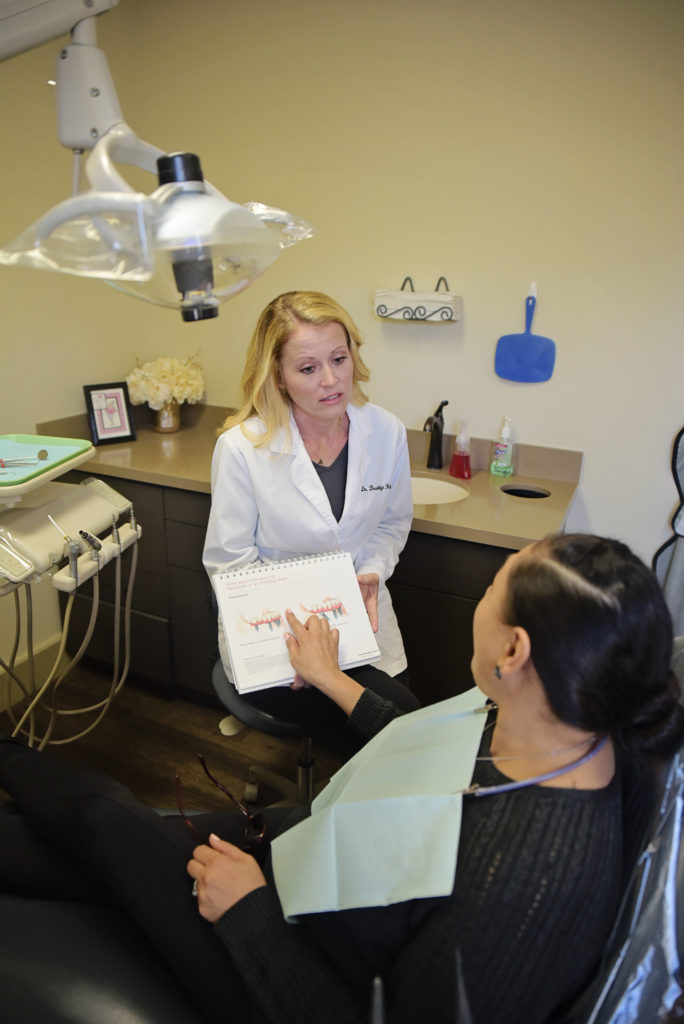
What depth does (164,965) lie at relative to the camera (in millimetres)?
952

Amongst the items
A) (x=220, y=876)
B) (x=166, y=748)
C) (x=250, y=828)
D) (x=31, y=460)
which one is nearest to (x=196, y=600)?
(x=166, y=748)

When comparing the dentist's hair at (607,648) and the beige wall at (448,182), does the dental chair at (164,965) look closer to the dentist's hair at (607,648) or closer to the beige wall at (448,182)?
the dentist's hair at (607,648)

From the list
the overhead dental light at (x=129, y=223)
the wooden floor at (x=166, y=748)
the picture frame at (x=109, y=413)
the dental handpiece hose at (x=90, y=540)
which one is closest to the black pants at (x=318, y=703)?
the dental handpiece hose at (x=90, y=540)

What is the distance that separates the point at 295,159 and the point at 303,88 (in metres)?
0.20

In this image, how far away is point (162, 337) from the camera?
254cm

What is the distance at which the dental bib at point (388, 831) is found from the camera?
806mm

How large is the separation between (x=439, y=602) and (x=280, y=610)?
2.13 ft

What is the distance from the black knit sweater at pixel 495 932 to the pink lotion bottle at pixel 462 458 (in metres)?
1.30

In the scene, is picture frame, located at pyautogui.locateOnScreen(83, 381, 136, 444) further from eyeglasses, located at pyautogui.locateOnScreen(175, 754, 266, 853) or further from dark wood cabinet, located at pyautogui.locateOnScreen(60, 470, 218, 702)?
eyeglasses, located at pyautogui.locateOnScreen(175, 754, 266, 853)

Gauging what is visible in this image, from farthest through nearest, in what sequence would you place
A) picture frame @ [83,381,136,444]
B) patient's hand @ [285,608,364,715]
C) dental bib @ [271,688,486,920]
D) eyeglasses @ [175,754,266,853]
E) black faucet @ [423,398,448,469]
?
picture frame @ [83,381,136,444] → black faucet @ [423,398,448,469] → patient's hand @ [285,608,364,715] → eyeglasses @ [175,754,266,853] → dental bib @ [271,688,486,920]

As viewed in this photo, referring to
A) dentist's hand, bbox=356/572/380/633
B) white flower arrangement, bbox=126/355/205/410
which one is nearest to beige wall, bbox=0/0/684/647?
white flower arrangement, bbox=126/355/205/410

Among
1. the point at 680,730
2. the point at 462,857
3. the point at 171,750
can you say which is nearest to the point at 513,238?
the point at 680,730

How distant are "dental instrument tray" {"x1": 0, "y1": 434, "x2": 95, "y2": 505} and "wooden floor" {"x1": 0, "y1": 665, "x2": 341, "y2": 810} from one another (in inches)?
40.0

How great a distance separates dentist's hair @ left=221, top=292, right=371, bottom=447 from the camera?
1438mm
